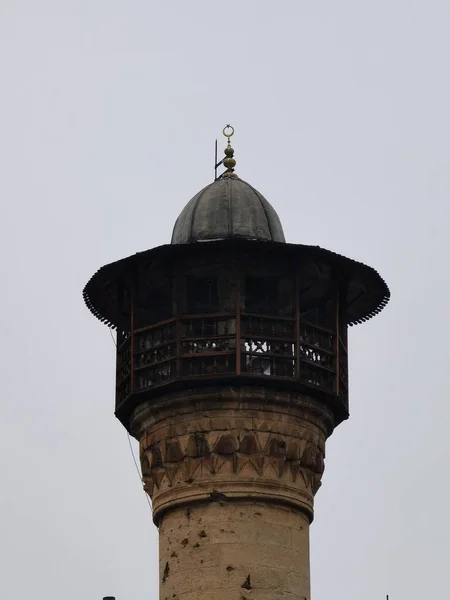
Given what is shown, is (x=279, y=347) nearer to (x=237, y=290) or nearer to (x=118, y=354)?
(x=237, y=290)

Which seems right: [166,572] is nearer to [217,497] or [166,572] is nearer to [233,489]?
[217,497]

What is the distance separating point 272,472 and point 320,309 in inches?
119

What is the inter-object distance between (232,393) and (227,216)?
3131mm

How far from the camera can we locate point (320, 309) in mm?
29922

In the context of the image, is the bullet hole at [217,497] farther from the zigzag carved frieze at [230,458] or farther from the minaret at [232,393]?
the zigzag carved frieze at [230,458]

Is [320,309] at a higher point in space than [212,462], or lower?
higher

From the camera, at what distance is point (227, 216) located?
29859 mm

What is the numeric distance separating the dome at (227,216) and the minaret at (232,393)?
4 cm

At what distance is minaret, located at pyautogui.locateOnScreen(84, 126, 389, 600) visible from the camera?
2784cm

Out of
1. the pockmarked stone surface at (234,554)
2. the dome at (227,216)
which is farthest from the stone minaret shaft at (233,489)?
the dome at (227,216)

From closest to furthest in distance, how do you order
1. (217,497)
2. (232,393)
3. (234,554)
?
1. (234,554)
2. (217,497)
3. (232,393)

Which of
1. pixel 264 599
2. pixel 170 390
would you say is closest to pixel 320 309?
pixel 170 390

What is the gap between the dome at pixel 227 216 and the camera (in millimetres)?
29703

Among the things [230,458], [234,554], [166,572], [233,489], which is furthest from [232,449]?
[166,572]
